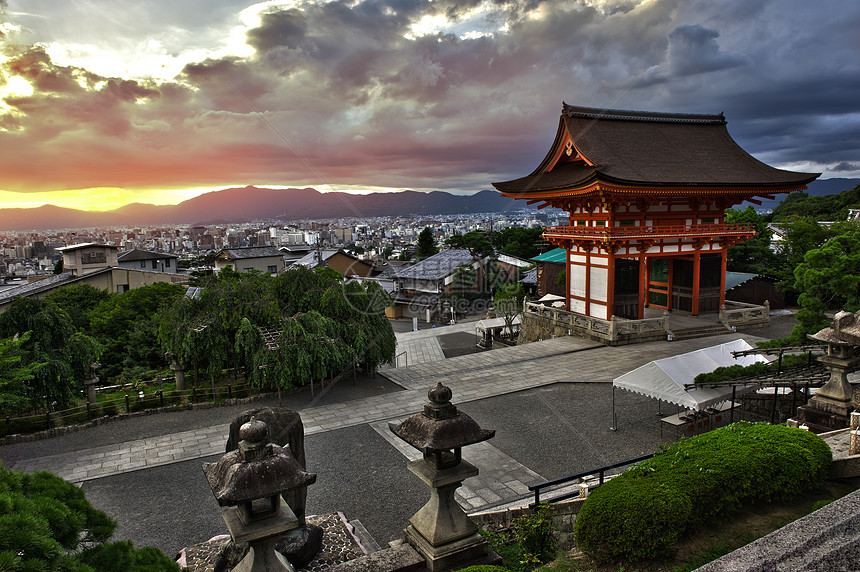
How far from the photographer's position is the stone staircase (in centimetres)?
2106

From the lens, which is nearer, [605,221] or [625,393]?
[625,393]

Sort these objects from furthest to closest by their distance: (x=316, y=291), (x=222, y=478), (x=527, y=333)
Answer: (x=527, y=333) → (x=316, y=291) → (x=222, y=478)

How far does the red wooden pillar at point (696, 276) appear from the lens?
76.9ft

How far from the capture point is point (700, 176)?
21.7 meters

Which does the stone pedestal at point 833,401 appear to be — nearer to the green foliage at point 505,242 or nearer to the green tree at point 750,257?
the green tree at point 750,257

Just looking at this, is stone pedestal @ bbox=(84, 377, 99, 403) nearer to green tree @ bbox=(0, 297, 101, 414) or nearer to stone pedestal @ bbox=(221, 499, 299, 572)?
green tree @ bbox=(0, 297, 101, 414)

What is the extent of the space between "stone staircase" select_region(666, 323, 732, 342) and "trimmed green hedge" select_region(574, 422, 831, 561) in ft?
49.2

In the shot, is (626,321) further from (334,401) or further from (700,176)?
(334,401)

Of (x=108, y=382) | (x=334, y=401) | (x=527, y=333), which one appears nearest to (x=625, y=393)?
(x=334, y=401)

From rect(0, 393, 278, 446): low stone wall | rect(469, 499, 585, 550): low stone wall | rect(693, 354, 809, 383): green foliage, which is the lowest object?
rect(0, 393, 278, 446): low stone wall

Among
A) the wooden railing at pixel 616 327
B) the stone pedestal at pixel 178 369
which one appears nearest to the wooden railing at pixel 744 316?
the wooden railing at pixel 616 327

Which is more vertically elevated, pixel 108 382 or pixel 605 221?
pixel 605 221

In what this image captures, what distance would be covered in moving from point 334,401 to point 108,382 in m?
11.3

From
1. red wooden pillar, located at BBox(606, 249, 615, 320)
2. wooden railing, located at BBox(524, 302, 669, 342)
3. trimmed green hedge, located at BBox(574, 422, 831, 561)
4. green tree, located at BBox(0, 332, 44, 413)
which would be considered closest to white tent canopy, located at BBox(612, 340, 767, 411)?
trimmed green hedge, located at BBox(574, 422, 831, 561)
